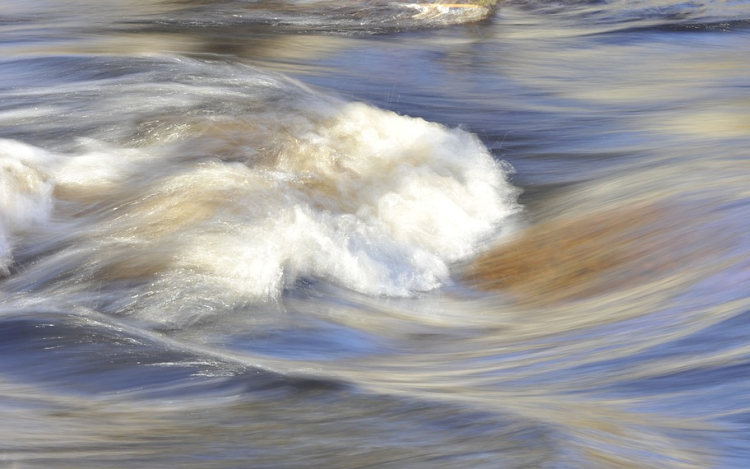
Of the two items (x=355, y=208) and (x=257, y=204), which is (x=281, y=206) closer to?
(x=257, y=204)

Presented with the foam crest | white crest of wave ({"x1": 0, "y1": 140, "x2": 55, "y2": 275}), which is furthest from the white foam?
white crest of wave ({"x1": 0, "y1": 140, "x2": 55, "y2": 275})

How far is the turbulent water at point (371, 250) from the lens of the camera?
2719mm

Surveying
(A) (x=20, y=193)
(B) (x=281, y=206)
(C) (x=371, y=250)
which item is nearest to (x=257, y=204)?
(B) (x=281, y=206)

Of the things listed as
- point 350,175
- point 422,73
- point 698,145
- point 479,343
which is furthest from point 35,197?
point 422,73

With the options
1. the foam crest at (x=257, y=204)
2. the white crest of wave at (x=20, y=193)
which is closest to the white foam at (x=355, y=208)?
the foam crest at (x=257, y=204)

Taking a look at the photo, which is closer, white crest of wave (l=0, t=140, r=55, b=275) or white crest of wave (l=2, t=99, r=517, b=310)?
white crest of wave (l=2, t=99, r=517, b=310)

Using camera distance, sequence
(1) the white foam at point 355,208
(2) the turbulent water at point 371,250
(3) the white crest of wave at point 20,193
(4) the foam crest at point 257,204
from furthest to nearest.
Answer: (3) the white crest of wave at point 20,193
(1) the white foam at point 355,208
(4) the foam crest at point 257,204
(2) the turbulent water at point 371,250

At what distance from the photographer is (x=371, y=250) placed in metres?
5.07

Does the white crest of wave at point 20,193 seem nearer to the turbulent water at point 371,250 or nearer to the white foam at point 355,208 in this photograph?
the turbulent water at point 371,250

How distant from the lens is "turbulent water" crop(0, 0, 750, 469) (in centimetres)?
272

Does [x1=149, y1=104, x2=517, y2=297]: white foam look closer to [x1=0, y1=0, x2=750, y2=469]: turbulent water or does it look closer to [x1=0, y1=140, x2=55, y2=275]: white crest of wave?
[x1=0, y1=0, x2=750, y2=469]: turbulent water

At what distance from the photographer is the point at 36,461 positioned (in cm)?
242

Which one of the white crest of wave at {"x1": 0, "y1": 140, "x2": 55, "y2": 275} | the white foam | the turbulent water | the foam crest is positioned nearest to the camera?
the turbulent water

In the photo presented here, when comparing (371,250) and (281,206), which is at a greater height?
(281,206)
